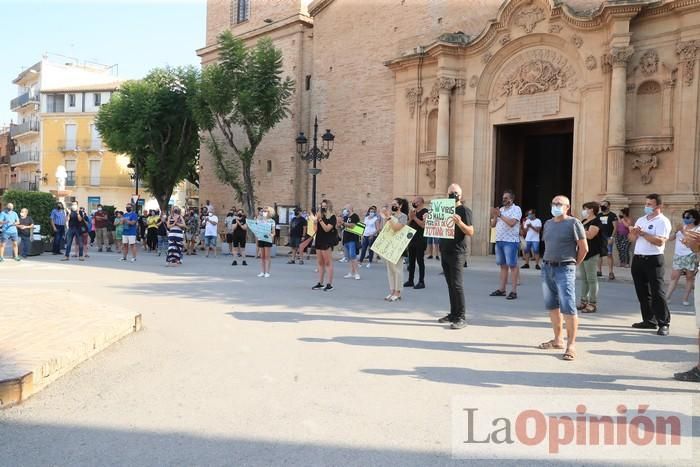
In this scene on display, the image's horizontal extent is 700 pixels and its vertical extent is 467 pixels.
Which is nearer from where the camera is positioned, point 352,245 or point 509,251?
point 509,251

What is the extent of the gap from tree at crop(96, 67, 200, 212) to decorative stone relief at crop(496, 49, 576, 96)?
618 inches

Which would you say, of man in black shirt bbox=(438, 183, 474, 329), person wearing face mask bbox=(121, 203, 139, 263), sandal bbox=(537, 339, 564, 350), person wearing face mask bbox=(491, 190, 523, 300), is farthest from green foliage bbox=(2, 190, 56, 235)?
sandal bbox=(537, 339, 564, 350)

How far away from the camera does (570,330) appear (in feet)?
21.4

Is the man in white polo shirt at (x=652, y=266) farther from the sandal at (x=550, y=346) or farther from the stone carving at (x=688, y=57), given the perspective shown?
the stone carving at (x=688, y=57)

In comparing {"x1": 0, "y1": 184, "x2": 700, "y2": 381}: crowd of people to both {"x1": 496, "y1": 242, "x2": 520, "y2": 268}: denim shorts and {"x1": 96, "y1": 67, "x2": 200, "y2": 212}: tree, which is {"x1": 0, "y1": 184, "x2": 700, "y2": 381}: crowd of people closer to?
{"x1": 496, "y1": 242, "x2": 520, "y2": 268}: denim shorts

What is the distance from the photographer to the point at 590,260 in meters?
9.70

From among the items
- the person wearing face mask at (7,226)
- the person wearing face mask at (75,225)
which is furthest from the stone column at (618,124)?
the person wearing face mask at (7,226)

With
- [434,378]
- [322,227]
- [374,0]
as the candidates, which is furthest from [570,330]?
[374,0]

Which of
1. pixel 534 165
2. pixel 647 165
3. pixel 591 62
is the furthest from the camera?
pixel 534 165

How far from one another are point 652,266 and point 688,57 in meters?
12.3

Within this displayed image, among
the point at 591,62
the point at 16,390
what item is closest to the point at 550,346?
the point at 16,390

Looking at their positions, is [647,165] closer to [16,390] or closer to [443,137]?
[443,137]

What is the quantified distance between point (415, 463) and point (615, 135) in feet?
56.5

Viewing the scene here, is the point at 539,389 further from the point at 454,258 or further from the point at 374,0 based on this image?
the point at 374,0
